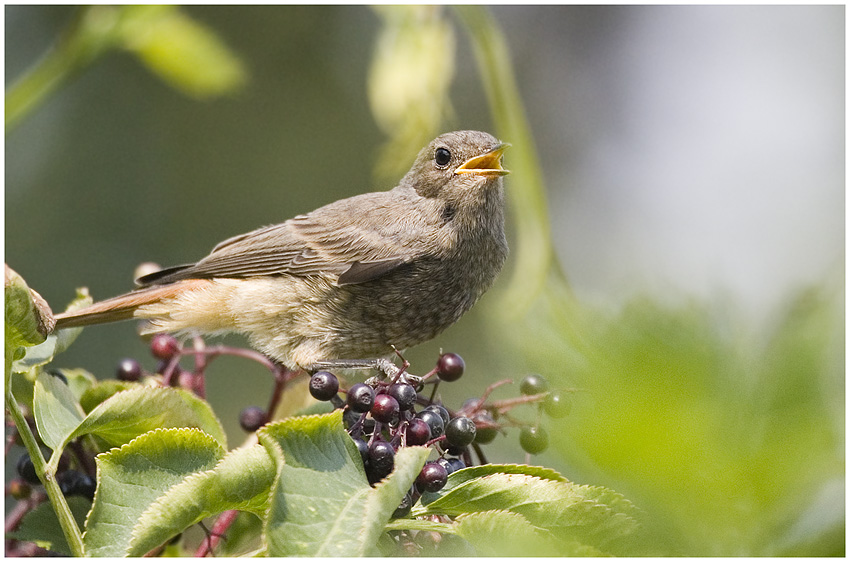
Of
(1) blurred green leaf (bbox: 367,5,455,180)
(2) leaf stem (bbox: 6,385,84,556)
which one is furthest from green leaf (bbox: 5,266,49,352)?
(1) blurred green leaf (bbox: 367,5,455,180)

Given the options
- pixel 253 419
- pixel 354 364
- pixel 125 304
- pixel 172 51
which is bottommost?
pixel 354 364

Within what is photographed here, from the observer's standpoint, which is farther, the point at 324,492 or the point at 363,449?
the point at 363,449

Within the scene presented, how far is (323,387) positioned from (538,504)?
1.09 meters

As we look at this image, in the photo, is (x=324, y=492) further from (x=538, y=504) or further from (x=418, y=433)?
(x=418, y=433)

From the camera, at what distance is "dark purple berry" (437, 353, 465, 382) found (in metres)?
2.35

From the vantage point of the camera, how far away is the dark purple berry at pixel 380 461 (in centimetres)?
178

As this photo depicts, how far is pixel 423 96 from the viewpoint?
2477mm

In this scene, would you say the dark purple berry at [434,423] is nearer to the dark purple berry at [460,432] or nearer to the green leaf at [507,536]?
the dark purple berry at [460,432]

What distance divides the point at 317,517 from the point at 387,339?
2144 millimetres

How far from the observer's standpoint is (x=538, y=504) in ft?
4.61

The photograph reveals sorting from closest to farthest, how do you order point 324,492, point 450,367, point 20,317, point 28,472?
point 324,492, point 20,317, point 28,472, point 450,367

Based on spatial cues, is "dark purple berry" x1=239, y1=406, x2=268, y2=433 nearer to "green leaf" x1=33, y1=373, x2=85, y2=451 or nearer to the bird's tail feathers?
"green leaf" x1=33, y1=373, x2=85, y2=451

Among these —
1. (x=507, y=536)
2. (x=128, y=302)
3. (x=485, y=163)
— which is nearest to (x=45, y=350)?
(x=507, y=536)

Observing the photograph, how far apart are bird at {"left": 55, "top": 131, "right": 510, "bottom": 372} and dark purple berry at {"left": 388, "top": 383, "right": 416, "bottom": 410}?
1163 millimetres
